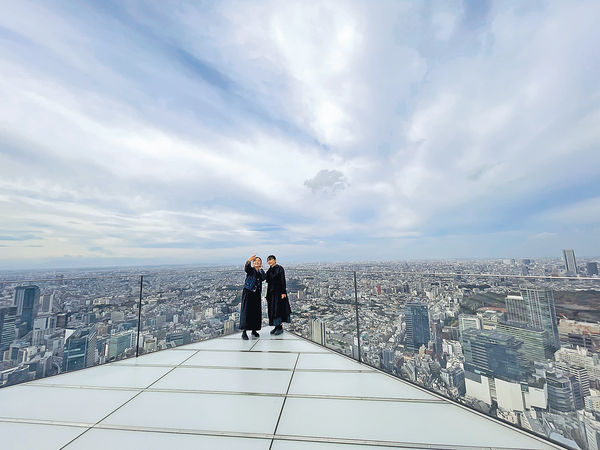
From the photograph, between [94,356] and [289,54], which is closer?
[94,356]

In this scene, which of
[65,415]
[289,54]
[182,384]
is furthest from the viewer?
[289,54]

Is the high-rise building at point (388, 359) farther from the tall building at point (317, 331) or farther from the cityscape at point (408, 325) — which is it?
the tall building at point (317, 331)

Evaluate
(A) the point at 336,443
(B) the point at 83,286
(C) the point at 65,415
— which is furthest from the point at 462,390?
(B) the point at 83,286

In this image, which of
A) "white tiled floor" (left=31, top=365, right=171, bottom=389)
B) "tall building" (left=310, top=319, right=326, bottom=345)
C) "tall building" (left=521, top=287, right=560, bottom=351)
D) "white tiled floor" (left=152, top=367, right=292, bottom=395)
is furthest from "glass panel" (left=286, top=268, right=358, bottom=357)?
"white tiled floor" (left=31, top=365, right=171, bottom=389)

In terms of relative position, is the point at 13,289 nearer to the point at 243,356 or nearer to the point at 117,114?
the point at 243,356

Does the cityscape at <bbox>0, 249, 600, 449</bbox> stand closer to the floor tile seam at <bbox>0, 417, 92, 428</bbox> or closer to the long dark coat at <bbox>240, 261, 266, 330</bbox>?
the long dark coat at <bbox>240, 261, 266, 330</bbox>

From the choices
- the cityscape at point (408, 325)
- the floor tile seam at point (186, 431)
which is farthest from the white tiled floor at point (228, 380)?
the cityscape at point (408, 325)

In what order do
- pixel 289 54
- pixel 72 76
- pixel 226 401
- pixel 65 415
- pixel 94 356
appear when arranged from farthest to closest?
pixel 289 54
pixel 72 76
pixel 94 356
pixel 226 401
pixel 65 415

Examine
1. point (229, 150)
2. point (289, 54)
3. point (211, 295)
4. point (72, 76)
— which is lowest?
point (211, 295)
